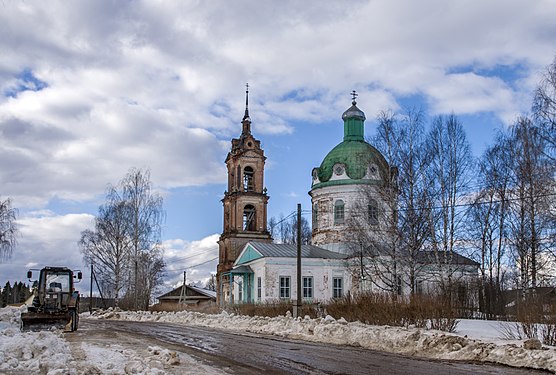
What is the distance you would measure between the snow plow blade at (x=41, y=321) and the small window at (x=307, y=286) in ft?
72.7

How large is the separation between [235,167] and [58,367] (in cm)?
4569

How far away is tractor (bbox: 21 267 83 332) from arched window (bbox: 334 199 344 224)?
2382cm

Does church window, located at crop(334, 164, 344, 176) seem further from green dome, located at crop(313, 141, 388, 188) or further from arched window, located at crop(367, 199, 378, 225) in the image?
arched window, located at crop(367, 199, 378, 225)

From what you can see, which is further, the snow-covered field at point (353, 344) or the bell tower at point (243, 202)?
the bell tower at point (243, 202)

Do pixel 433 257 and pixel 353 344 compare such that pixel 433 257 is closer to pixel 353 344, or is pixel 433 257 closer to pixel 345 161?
pixel 353 344

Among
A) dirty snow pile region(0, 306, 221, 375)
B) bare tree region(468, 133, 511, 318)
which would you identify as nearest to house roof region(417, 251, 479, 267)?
bare tree region(468, 133, 511, 318)

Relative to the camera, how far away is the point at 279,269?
4309 centimetres

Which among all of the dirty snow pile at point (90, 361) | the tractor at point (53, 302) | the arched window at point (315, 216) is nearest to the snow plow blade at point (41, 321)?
the tractor at point (53, 302)

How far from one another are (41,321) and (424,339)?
14331mm

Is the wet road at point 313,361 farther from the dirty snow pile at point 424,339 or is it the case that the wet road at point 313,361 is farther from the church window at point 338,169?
the church window at point 338,169

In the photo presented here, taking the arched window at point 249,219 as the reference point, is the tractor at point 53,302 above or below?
below

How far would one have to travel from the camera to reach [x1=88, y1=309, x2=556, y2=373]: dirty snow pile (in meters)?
12.8

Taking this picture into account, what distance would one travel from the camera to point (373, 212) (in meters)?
32.9

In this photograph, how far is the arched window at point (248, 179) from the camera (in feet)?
184
